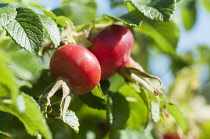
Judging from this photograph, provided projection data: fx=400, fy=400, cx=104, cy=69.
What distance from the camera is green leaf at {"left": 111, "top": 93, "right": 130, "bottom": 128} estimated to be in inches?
80.1

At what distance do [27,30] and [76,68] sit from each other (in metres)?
0.25

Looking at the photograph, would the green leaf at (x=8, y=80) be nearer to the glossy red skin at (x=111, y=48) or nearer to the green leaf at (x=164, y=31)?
the glossy red skin at (x=111, y=48)

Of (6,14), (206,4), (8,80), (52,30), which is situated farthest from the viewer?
(206,4)

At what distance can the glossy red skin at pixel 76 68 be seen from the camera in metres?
1.62

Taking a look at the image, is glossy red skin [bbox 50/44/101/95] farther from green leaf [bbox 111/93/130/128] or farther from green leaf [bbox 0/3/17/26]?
green leaf [bbox 111/93/130/128]

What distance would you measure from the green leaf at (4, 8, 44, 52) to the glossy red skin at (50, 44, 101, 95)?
0.36ft

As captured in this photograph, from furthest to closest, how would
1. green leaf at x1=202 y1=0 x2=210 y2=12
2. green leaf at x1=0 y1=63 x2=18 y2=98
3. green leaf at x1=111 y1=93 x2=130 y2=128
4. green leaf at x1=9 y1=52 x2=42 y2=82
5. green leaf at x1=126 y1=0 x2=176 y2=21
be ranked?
green leaf at x1=202 y1=0 x2=210 y2=12
green leaf at x1=9 y1=52 x2=42 y2=82
green leaf at x1=111 y1=93 x2=130 y2=128
green leaf at x1=126 y1=0 x2=176 y2=21
green leaf at x1=0 y1=63 x2=18 y2=98

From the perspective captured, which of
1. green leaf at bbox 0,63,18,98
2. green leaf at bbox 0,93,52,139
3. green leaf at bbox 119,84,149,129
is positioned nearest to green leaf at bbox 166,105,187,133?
green leaf at bbox 119,84,149,129

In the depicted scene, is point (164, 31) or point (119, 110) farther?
point (164, 31)

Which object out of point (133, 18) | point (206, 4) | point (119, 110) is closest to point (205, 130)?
point (206, 4)

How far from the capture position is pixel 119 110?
2.06 metres

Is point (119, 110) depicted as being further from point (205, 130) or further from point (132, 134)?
point (205, 130)

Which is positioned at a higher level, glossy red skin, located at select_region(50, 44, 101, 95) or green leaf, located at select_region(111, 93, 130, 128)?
glossy red skin, located at select_region(50, 44, 101, 95)

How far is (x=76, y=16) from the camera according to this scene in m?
3.20
